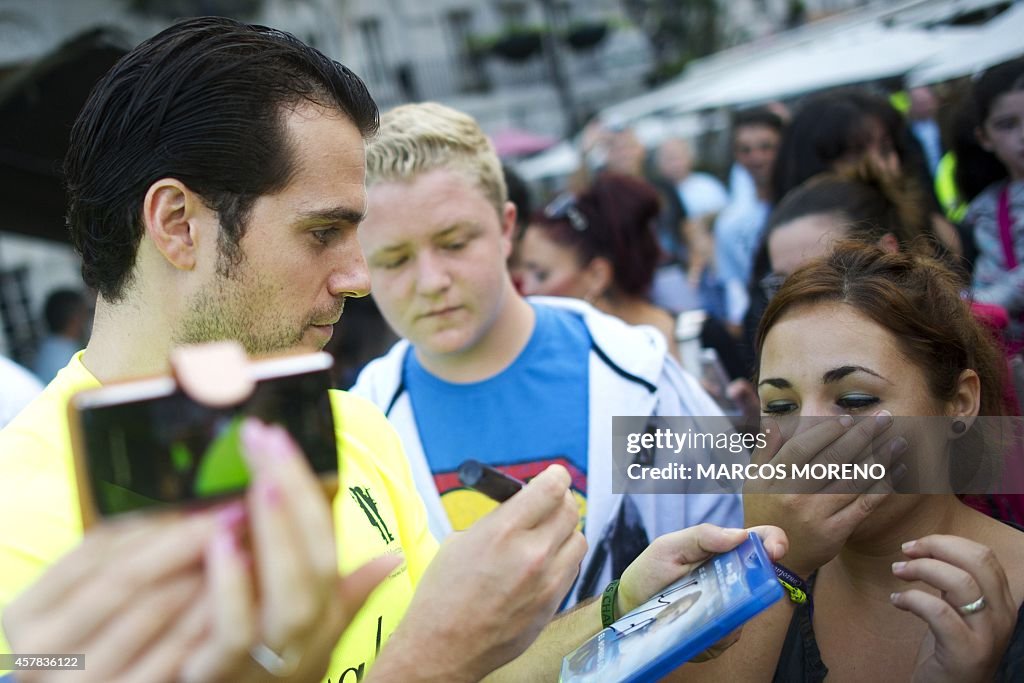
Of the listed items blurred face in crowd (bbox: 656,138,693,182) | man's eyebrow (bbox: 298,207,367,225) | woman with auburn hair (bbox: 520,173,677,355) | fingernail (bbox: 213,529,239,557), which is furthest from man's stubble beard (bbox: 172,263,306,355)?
blurred face in crowd (bbox: 656,138,693,182)

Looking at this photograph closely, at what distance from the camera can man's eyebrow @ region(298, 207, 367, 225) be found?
160 cm

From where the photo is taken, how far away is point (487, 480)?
118 centimetres

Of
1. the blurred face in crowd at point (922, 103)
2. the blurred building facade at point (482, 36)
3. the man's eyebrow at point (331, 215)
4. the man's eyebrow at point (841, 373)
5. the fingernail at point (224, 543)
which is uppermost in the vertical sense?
the blurred building facade at point (482, 36)

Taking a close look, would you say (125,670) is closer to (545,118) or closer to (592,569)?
(592,569)

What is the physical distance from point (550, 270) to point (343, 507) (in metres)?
2.57

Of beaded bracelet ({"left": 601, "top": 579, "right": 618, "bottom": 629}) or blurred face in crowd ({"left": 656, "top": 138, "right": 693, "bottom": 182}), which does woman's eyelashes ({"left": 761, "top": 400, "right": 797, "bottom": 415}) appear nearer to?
beaded bracelet ({"left": 601, "top": 579, "right": 618, "bottom": 629})

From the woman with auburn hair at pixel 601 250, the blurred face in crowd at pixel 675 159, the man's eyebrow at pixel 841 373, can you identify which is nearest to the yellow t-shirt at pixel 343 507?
the man's eyebrow at pixel 841 373

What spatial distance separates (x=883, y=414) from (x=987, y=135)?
2.19 metres

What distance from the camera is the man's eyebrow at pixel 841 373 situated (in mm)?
1706

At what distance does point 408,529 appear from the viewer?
174 cm

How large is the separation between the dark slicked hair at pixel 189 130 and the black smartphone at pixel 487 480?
2.16 ft

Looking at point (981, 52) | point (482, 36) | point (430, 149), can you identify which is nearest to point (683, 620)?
point (430, 149)

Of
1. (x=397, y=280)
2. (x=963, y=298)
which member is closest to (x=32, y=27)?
(x=397, y=280)

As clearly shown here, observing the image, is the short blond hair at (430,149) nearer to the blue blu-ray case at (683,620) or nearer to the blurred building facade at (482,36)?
the blue blu-ray case at (683,620)
